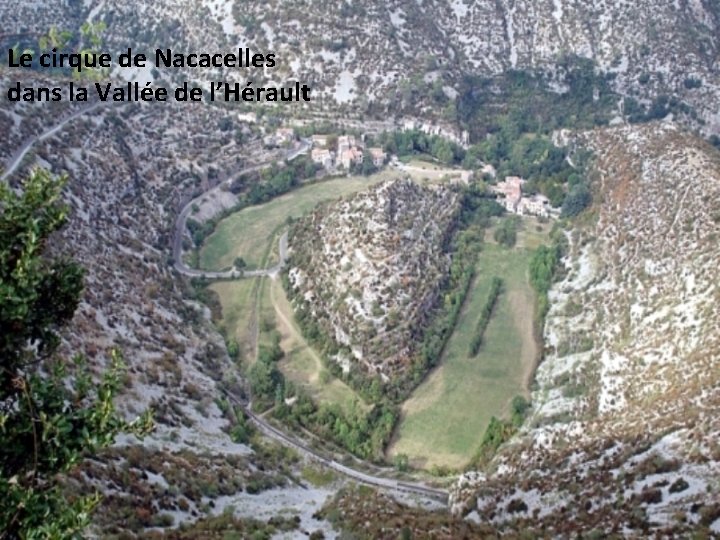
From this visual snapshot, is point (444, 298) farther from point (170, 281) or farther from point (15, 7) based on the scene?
point (15, 7)

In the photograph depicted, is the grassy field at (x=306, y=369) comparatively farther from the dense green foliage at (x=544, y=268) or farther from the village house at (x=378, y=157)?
the village house at (x=378, y=157)

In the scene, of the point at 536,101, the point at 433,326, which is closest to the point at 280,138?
the point at 536,101

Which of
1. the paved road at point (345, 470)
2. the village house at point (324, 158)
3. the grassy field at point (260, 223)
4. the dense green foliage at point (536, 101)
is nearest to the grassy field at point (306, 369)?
the paved road at point (345, 470)

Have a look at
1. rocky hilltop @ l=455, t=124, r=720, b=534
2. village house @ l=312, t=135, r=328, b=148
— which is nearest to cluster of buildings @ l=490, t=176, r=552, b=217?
rocky hilltop @ l=455, t=124, r=720, b=534

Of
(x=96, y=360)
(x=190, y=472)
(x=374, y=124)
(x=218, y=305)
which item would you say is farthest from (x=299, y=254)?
(x=374, y=124)

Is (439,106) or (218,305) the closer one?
(218,305)

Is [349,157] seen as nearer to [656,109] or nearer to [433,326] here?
[433,326]

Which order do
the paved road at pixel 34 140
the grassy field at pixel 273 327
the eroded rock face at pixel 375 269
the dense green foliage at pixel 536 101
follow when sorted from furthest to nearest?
the dense green foliage at pixel 536 101
the paved road at pixel 34 140
the eroded rock face at pixel 375 269
the grassy field at pixel 273 327
